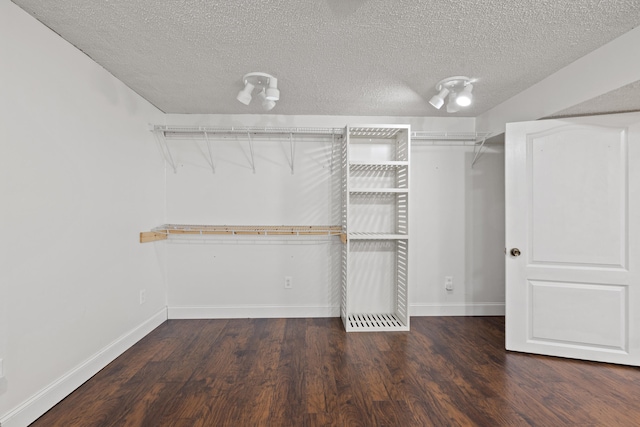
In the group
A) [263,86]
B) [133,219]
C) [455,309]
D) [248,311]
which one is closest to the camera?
[263,86]

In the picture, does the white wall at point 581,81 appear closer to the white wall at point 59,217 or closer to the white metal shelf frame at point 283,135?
the white metal shelf frame at point 283,135

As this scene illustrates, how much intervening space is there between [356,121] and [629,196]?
2.36 meters

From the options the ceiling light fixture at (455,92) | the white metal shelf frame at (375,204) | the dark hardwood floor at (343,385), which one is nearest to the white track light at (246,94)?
the white metal shelf frame at (375,204)

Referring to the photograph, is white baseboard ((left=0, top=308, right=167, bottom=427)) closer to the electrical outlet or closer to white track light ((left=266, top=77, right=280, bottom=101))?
white track light ((left=266, top=77, right=280, bottom=101))

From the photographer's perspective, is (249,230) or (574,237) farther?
(249,230)

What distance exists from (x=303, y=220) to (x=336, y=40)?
1.90 m

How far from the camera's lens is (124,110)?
8.46ft

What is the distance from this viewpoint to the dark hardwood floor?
1.77 m

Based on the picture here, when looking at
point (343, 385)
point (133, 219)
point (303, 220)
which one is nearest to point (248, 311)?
point (303, 220)

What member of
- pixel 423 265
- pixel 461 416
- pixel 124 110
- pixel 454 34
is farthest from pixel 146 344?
pixel 454 34

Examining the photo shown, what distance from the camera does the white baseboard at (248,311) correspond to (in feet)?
11.0

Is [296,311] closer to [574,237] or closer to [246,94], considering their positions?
[246,94]

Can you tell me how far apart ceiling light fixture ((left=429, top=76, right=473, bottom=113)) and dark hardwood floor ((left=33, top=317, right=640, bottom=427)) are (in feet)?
6.61

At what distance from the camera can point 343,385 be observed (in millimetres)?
2090
